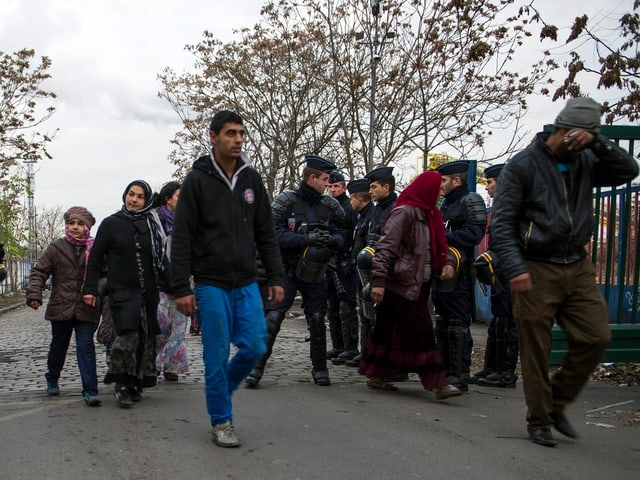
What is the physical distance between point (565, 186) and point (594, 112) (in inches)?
19.5

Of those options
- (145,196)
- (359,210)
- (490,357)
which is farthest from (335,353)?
(145,196)

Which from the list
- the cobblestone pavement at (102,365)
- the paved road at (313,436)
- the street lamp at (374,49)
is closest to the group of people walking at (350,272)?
the paved road at (313,436)

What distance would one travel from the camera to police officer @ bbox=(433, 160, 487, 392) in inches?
276

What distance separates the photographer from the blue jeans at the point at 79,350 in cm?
628

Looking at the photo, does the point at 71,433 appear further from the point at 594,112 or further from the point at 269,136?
the point at 269,136

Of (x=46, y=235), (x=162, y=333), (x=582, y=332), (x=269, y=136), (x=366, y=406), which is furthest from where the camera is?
(x=46, y=235)

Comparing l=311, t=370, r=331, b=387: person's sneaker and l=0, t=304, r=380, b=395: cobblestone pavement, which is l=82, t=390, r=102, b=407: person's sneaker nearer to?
l=0, t=304, r=380, b=395: cobblestone pavement

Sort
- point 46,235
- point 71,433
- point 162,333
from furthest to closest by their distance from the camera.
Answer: point 46,235
point 162,333
point 71,433

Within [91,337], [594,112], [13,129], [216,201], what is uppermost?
[13,129]

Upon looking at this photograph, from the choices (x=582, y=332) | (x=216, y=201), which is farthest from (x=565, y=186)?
(x=216, y=201)

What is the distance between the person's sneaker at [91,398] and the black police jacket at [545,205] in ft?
11.2

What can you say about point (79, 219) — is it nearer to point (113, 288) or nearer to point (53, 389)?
point (113, 288)

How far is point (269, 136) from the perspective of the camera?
88.3 feet

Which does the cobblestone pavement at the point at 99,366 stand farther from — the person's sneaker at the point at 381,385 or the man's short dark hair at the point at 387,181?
the man's short dark hair at the point at 387,181
